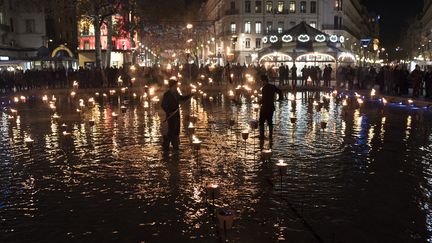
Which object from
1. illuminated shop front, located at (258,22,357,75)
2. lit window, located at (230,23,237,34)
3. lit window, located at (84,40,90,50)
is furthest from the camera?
lit window, located at (230,23,237,34)

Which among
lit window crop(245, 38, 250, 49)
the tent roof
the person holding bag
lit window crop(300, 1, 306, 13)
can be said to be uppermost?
lit window crop(300, 1, 306, 13)

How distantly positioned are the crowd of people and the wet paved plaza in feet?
45.2

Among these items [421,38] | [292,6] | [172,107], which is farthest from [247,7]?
[172,107]

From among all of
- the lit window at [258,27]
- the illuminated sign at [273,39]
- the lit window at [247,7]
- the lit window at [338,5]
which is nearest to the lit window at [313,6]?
the lit window at [338,5]

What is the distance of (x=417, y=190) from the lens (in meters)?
8.02

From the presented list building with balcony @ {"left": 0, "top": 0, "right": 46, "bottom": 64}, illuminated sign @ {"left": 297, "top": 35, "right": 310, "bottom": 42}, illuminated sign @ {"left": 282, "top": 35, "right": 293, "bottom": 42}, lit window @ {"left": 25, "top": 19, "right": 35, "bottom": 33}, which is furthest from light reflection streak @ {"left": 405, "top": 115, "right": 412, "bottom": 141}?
lit window @ {"left": 25, "top": 19, "right": 35, "bottom": 33}

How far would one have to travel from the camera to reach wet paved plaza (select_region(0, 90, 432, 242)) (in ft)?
20.8

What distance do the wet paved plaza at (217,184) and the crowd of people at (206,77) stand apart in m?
13.8

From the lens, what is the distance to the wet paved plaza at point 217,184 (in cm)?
634

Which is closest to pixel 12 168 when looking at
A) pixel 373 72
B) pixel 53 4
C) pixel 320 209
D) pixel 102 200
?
pixel 102 200

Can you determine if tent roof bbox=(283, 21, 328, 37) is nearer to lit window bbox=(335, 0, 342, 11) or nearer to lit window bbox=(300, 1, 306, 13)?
lit window bbox=(300, 1, 306, 13)

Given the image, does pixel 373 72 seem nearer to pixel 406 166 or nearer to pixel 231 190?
pixel 406 166

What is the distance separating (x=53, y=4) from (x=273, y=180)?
33.1 m

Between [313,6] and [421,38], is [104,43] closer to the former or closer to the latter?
[313,6]
